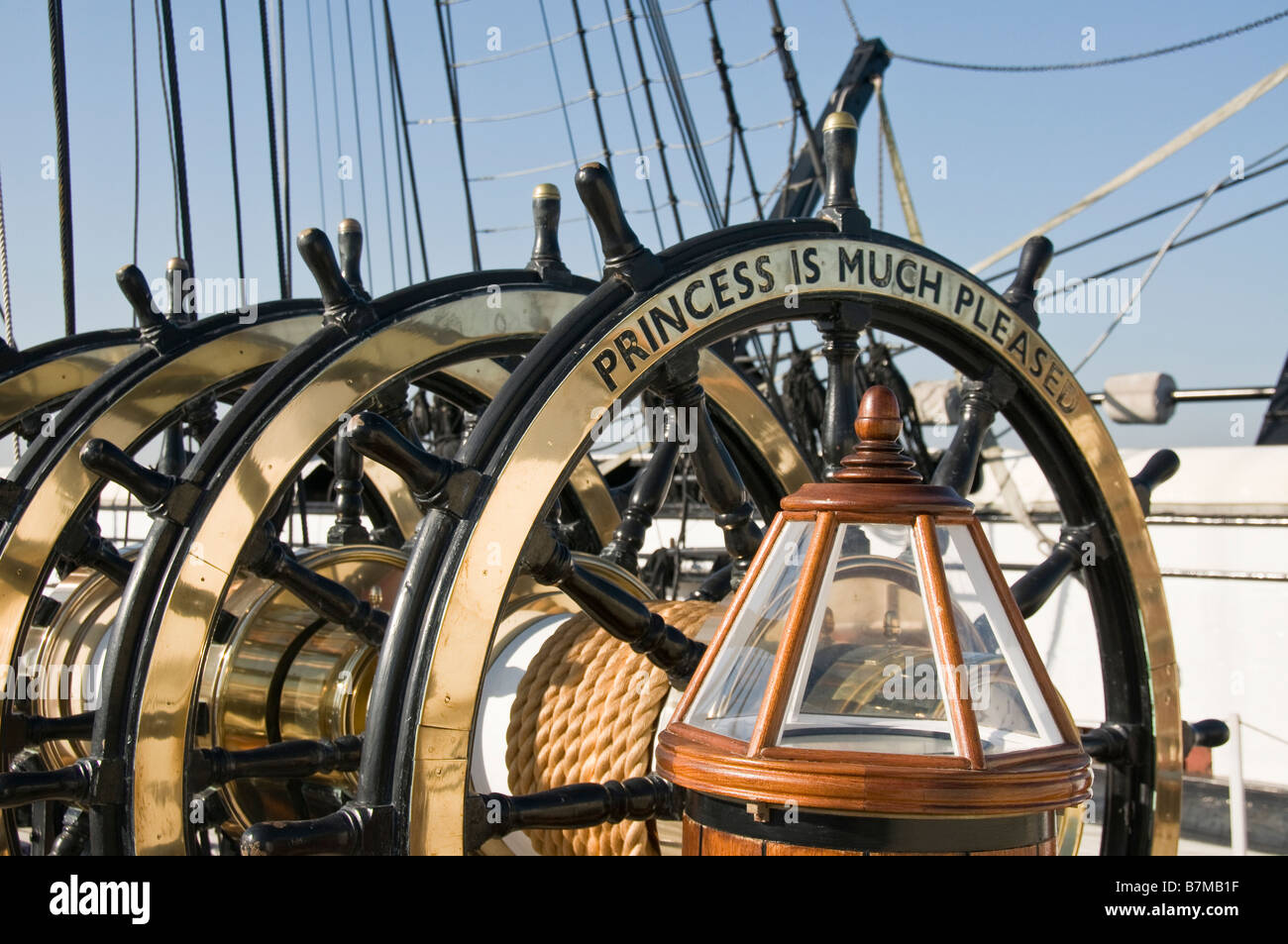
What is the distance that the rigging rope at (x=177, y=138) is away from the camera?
465 cm

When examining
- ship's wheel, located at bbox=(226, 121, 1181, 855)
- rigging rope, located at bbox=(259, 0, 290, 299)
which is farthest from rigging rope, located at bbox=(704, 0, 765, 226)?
ship's wheel, located at bbox=(226, 121, 1181, 855)

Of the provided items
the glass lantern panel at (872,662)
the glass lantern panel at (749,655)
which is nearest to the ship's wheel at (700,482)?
→ the glass lantern panel at (749,655)

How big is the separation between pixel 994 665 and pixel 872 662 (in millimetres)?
151

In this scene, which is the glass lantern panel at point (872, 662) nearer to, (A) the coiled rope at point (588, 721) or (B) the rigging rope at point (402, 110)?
(A) the coiled rope at point (588, 721)

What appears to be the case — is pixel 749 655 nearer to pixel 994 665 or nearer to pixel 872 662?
pixel 872 662

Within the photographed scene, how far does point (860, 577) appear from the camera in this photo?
6.14ft

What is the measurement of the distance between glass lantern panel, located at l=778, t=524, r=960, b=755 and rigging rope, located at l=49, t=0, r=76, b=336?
3.28 m

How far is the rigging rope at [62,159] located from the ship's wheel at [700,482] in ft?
7.75

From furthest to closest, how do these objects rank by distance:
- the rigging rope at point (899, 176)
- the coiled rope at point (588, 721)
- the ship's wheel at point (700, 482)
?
the rigging rope at point (899, 176) < the coiled rope at point (588, 721) < the ship's wheel at point (700, 482)

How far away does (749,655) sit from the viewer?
186 cm

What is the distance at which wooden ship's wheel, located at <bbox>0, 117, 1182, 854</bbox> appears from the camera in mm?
2004

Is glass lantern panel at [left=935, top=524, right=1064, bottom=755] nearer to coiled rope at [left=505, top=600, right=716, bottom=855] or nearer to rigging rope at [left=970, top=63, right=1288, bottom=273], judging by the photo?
coiled rope at [left=505, top=600, right=716, bottom=855]

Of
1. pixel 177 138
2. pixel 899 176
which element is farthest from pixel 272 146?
pixel 899 176
